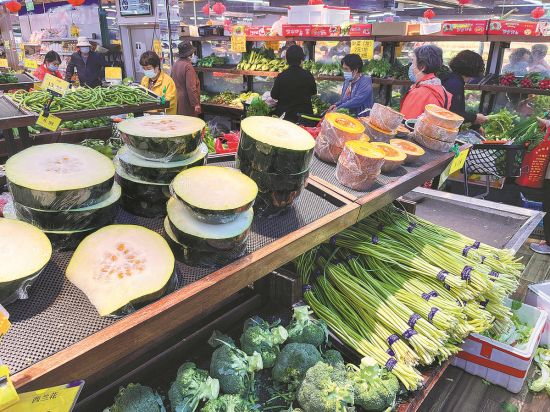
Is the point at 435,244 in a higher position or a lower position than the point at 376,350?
higher

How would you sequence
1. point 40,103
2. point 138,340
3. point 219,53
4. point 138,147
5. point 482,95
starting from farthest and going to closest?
point 219,53 → point 482,95 → point 40,103 → point 138,147 → point 138,340

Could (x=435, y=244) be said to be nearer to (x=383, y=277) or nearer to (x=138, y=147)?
(x=383, y=277)

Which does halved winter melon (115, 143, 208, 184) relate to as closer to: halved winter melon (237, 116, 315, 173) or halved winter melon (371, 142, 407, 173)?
halved winter melon (237, 116, 315, 173)

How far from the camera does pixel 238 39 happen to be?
22.9 feet

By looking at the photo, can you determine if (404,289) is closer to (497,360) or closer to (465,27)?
(497,360)

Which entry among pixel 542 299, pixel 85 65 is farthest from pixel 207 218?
pixel 85 65

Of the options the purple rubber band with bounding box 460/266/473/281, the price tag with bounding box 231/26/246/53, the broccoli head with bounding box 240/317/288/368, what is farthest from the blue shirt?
the broccoli head with bounding box 240/317/288/368

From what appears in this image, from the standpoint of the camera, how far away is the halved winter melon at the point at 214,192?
108 cm

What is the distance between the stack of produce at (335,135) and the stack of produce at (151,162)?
0.78 meters

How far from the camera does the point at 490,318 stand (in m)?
2.06

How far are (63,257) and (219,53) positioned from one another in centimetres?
789

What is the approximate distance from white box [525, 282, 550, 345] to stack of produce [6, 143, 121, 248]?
8.57ft

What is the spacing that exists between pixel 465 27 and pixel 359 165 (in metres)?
4.24

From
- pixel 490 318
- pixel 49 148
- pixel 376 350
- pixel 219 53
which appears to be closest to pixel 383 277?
pixel 376 350
